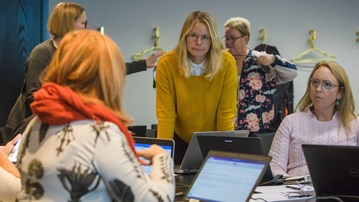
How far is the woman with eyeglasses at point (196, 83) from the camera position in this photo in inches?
118

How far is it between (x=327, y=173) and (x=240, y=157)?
389 millimetres

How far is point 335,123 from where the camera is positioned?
9.36 ft

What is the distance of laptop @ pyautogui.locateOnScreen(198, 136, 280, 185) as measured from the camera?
233 centimetres

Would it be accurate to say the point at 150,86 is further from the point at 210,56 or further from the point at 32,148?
the point at 32,148

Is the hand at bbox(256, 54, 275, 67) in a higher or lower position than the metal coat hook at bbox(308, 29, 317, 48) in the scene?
lower

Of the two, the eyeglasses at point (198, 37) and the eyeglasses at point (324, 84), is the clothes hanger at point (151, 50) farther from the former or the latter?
the eyeglasses at point (324, 84)

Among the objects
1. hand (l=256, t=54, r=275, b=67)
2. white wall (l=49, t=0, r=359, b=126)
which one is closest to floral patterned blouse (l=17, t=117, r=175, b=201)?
hand (l=256, t=54, r=275, b=67)

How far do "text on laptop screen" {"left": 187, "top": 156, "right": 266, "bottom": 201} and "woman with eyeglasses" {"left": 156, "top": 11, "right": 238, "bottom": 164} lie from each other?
1058 millimetres

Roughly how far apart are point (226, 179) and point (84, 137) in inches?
29.7

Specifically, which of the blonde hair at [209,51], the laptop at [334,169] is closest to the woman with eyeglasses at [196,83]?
the blonde hair at [209,51]

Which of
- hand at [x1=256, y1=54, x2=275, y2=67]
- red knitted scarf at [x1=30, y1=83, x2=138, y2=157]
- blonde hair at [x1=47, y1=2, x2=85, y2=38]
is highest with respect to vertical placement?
blonde hair at [x1=47, y1=2, x2=85, y2=38]

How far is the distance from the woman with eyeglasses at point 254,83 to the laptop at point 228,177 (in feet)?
5.63

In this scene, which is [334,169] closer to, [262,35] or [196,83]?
[196,83]

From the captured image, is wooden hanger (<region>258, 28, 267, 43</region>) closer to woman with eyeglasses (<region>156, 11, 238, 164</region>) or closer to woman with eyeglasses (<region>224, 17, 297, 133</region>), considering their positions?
woman with eyeglasses (<region>224, 17, 297, 133</region>)
